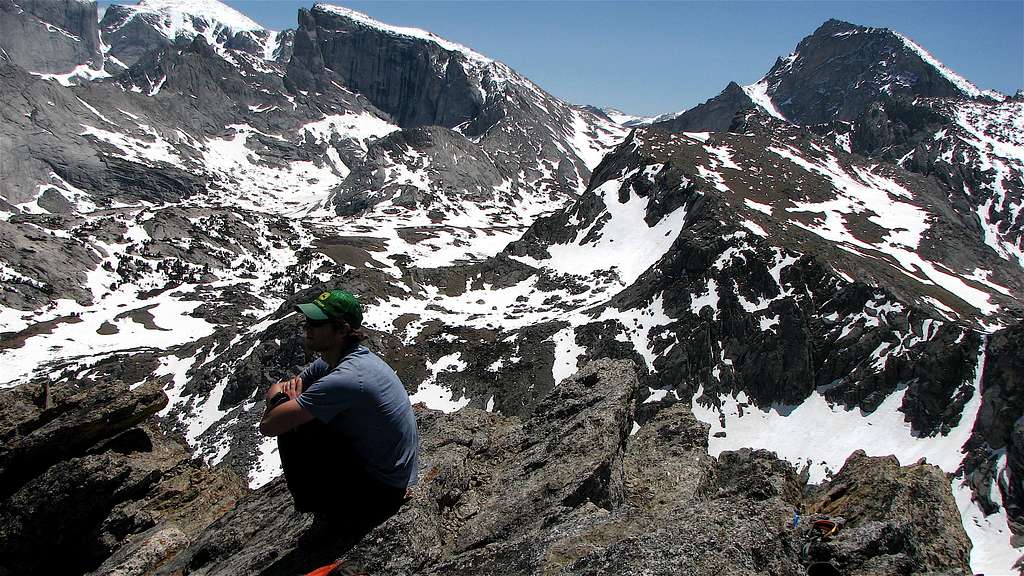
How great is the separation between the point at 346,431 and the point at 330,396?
2.26 ft

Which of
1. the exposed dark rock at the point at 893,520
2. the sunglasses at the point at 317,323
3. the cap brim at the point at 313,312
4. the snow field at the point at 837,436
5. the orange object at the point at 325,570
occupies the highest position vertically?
the cap brim at the point at 313,312

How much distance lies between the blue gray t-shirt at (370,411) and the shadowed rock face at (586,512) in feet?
2.59

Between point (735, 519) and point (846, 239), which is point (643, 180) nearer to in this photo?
point (846, 239)

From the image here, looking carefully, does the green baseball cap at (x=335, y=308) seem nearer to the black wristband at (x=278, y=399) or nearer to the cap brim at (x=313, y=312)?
the cap brim at (x=313, y=312)

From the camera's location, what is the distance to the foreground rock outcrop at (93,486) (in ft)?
40.3

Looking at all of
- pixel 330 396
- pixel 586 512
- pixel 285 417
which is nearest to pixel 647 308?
pixel 586 512

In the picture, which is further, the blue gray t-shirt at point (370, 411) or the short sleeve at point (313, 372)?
the short sleeve at point (313, 372)

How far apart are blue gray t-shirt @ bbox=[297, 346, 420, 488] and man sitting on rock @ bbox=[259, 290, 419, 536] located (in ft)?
0.04

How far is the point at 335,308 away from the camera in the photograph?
7.39 metres

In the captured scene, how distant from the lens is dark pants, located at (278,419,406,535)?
7.16 metres

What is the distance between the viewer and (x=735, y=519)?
7.00 m

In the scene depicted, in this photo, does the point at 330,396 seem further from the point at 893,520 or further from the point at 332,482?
the point at 893,520

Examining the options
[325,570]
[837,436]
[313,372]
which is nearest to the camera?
[325,570]

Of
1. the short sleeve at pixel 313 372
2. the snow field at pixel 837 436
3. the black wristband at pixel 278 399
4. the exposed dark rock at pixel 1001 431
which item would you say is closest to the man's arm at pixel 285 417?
the black wristband at pixel 278 399
